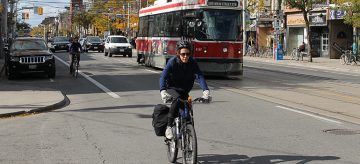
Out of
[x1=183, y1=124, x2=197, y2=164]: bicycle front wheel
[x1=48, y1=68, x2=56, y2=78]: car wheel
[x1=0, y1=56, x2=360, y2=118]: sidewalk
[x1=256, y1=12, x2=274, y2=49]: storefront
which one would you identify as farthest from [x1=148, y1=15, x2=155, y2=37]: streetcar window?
[x1=256, y1=12, x2=274, y2=49]: storefront

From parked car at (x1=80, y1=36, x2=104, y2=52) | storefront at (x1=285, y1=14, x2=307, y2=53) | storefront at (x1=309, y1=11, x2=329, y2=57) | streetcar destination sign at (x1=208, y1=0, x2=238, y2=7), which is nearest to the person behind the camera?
streetcar destination sign at (x1=208, y1=0, x2=238, y2=7)

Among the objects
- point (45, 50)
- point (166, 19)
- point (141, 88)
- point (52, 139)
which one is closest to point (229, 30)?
point (166, 19)

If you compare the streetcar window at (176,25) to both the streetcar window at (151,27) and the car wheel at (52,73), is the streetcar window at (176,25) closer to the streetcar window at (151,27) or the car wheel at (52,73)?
the streetcar window at (151,27)

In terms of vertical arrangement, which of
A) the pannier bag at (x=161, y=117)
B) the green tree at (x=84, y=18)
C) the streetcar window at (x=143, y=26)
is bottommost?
the pannier bag at (x=161, y=117)

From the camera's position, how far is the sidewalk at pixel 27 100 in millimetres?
12648

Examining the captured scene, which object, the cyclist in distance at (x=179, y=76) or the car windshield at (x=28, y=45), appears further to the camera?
the car windshield at (x=28, y=45)

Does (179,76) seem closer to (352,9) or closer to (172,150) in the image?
(172,150)

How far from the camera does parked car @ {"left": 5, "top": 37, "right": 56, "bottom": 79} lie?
21.0m

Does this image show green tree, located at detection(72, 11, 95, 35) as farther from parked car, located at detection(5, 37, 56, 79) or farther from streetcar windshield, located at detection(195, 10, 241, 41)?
streetcar windshield, located at detection(195, 10, 241, 41)

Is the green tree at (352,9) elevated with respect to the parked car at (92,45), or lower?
elevated

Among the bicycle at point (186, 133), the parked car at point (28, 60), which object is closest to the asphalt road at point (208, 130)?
the bicycle at point (186, 133)

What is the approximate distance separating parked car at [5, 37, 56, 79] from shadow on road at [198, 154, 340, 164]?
14.9 m

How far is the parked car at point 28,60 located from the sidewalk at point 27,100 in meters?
3.74

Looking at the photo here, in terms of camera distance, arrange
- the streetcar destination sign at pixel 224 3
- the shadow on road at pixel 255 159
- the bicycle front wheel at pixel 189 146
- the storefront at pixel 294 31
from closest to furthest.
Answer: the bicycle front wheel at pixel 189 146 < the shadow on road at pixel 255 159 < the streetcar destination sign at pixel 224 3 < the storefront at pixel 294 31
